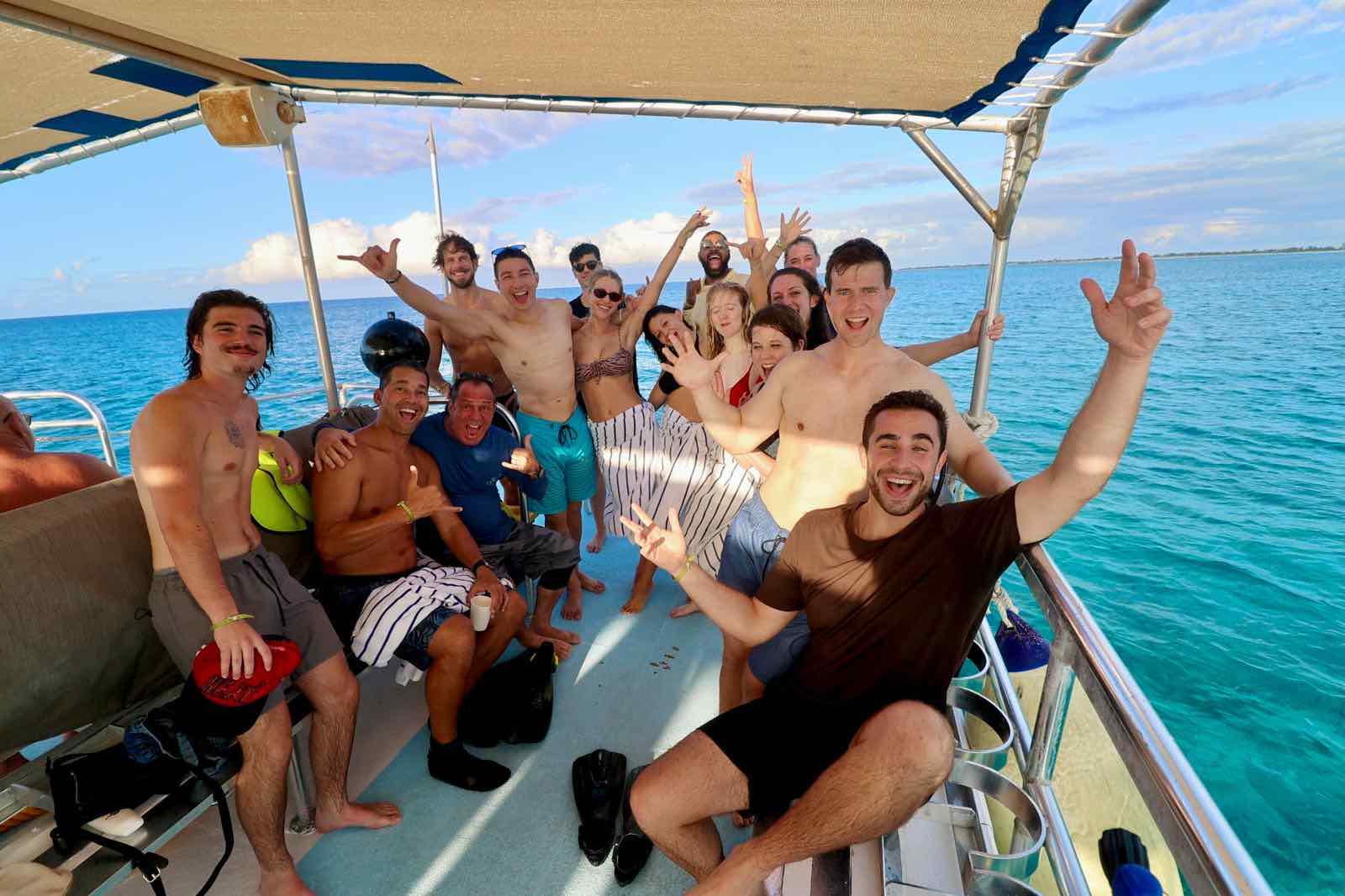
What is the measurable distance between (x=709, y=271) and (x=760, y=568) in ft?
8.59

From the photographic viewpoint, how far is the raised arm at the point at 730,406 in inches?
90.6

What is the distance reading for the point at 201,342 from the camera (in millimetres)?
2104

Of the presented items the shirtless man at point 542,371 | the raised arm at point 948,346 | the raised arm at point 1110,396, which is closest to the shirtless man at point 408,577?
the shirtless man at point 542,371

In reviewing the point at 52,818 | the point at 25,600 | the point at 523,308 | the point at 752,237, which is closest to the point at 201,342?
the point at 25,600

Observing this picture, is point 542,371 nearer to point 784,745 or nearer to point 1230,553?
point 784,745

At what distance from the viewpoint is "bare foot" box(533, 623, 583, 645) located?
3107 mm

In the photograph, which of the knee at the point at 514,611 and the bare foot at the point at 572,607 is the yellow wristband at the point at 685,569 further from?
the bare foot at the point at 572,607

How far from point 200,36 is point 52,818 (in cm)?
252

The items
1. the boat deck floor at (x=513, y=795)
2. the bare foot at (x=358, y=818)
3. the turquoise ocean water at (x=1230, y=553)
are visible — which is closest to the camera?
the boat deck floor at (x=513, y=795)

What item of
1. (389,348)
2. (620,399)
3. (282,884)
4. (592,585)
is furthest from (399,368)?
(282,884)

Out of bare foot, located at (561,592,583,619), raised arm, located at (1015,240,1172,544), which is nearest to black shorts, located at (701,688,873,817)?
raised arm, located at (1015,240,1172,544)

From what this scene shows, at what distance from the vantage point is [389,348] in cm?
276

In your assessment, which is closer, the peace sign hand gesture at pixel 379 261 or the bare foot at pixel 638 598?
the peace sign hand gesture at pixel 379 261

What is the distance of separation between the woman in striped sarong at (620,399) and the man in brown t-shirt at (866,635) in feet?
5.32
